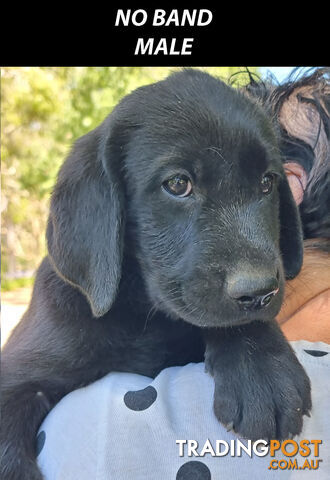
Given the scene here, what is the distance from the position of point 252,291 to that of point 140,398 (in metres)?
0.34

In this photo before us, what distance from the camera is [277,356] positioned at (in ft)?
4.28

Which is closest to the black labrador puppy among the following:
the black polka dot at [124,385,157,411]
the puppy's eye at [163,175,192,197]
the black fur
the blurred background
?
the puppy's eye at [163,175,192,197]

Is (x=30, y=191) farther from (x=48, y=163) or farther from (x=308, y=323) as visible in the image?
(x=308, y=323)

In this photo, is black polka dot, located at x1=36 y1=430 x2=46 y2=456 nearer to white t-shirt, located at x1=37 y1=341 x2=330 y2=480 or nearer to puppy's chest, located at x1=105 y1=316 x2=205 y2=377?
white t-shirt, located at x1=37 y1=341 x2=330 y2=480

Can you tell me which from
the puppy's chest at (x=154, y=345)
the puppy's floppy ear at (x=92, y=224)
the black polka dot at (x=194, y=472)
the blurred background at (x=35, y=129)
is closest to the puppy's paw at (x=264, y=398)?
the black polka dot at (x=194, y=472)

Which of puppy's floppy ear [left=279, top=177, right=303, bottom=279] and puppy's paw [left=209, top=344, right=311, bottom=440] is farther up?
puppy's floppy ear [left=279, top=177, right=303, bottom=279]

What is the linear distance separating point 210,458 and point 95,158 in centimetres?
87

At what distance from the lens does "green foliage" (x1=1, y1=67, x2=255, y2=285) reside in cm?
643

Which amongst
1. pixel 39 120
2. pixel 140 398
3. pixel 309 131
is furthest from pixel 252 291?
pixel 39 120

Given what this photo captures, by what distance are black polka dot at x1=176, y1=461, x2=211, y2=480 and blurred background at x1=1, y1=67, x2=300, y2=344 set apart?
13.1ft

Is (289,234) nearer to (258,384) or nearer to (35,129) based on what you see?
(258,384)

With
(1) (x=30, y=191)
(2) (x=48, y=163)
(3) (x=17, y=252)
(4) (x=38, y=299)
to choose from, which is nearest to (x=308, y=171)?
(4) (x=38, y=299)

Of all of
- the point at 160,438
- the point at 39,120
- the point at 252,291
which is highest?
the point at 39,120

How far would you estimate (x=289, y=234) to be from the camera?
1.66 m
